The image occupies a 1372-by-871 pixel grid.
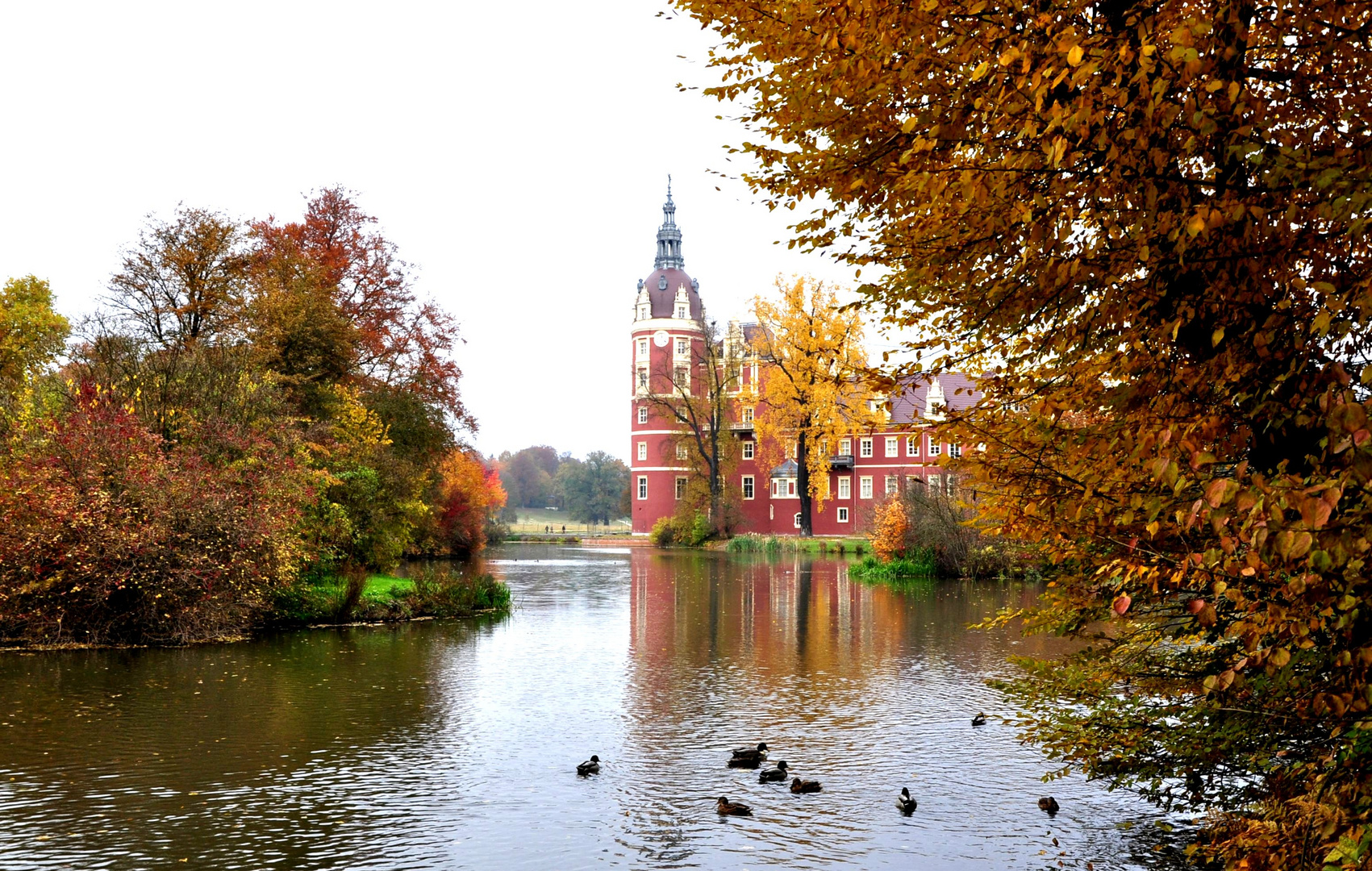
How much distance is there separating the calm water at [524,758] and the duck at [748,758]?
0.20 meters

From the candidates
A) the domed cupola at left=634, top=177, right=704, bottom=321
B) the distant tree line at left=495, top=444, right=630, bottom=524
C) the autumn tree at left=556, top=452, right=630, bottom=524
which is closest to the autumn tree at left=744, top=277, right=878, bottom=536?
the domed cupola at left=634, top=177, right=704, bottom=321

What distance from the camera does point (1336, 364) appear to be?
12.2 ft

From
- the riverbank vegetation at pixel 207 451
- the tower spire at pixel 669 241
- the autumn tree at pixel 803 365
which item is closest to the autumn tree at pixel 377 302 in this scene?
the riverbank vegetation at pixel 207 451

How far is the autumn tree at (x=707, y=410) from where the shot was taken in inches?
2463

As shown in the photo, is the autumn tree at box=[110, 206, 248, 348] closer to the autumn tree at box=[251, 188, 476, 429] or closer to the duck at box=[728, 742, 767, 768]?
the autumn tree at box=[251, 188, 476, 429]

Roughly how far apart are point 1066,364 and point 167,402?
19728mm

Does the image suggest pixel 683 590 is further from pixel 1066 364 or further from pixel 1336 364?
pixel 1336 364

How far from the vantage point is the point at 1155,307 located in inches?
213

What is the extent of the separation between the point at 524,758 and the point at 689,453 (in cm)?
5520

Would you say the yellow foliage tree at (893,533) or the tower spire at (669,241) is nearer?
the yellow foliage tree at (893,533)

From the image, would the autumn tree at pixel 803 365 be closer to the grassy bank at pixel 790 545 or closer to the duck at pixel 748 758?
the grassy bank at pixel 790 545

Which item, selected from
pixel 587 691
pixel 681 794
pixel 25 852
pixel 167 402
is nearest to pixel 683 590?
pixel 167 402

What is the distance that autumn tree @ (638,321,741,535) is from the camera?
62.6 metres

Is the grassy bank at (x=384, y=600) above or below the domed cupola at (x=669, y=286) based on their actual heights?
below
